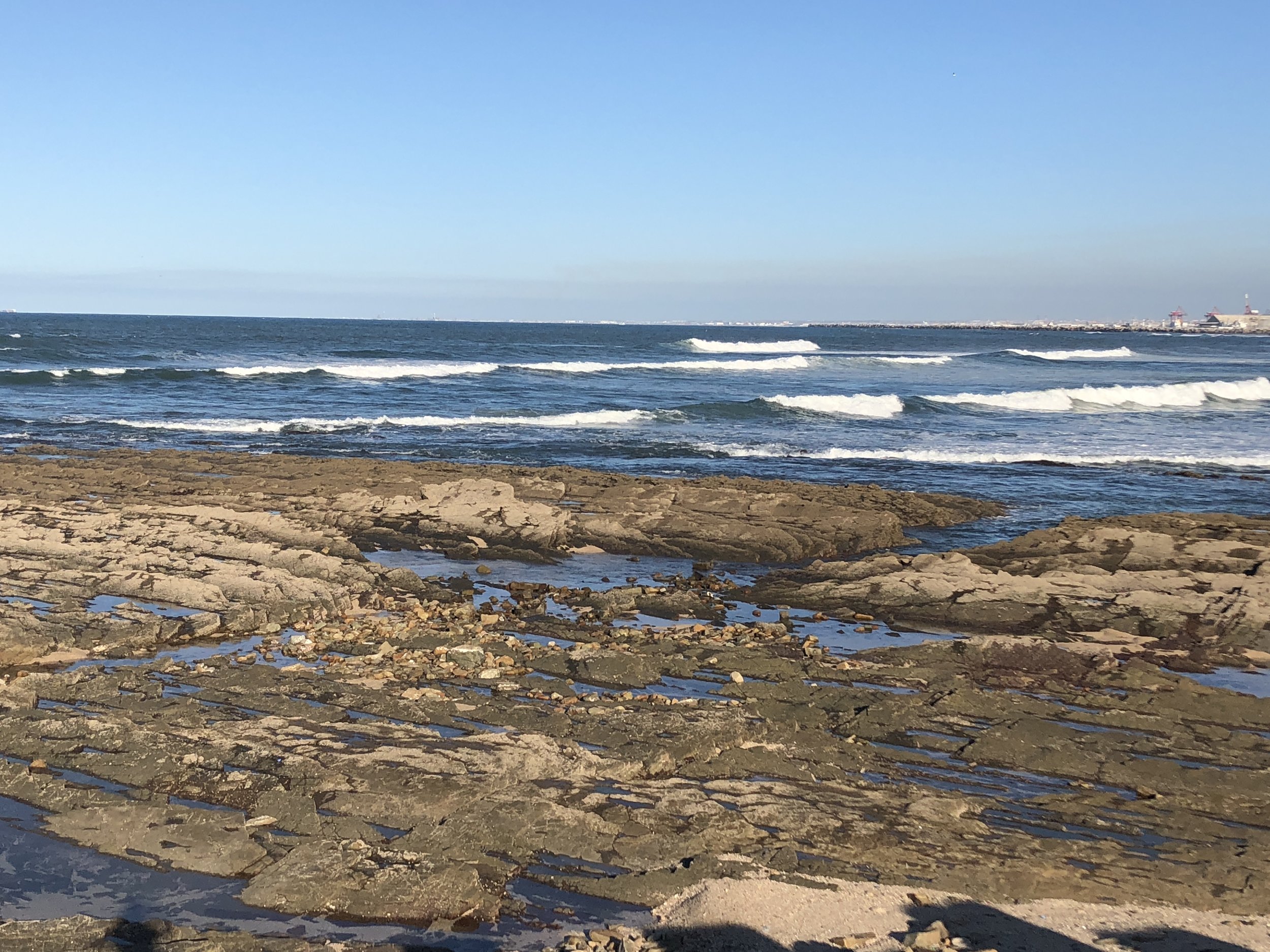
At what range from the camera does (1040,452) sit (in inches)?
904

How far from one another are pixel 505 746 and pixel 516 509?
24.7 ft

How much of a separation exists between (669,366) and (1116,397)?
85.2 ft

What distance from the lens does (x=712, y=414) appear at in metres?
31.0

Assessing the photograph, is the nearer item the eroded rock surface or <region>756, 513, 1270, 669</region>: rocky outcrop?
the eroded rock surface

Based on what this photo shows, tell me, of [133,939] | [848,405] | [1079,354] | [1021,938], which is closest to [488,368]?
[848,405]

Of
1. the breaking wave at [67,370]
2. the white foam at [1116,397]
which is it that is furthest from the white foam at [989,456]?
the breaking wave at [67,370]

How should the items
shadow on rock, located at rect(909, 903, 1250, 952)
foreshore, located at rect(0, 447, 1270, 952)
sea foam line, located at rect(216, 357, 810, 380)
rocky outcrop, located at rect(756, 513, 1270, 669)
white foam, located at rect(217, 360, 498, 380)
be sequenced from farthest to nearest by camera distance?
sea foam line, located at rect(216, 357, 810, 380)
white foam, located at rect(217, 360, 498, 380)
rocky outcrop, located at rect(756, 513, 1270, 669)
foreshore, located at rect(0, 447, 1270, 952)
shadow on rock, located at rect(909, 903, 1250, 952)

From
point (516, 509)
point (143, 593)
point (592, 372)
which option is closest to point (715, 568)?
point (516, 509)

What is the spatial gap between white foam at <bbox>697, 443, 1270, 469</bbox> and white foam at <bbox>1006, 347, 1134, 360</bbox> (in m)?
52.1

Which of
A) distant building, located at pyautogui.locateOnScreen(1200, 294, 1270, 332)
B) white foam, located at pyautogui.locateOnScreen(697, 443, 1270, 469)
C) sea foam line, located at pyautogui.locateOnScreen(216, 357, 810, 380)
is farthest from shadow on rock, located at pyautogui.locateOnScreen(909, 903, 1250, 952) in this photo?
distant building, located at pyautogui.locateOnScreen(1200, 294, 1270, 332)

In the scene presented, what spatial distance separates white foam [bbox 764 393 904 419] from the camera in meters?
32.9

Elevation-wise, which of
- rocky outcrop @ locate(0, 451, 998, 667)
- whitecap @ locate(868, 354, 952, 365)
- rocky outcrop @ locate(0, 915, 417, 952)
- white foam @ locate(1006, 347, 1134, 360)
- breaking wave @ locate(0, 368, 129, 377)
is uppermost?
white foam @ locate(1006, 347, 1134, 360)

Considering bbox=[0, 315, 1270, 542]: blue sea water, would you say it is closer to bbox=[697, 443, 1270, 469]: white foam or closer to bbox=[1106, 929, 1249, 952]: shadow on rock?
A: bbox=[697, 443, 1270, 469]: white foam

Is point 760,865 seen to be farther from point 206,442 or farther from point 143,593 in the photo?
point 206,442
